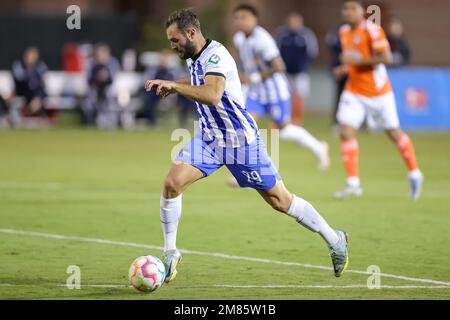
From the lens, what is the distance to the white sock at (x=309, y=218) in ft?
30.6

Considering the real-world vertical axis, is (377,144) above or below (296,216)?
above

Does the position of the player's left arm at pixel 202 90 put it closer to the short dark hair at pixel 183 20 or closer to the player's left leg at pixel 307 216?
the short dark hair at pixel 183 20

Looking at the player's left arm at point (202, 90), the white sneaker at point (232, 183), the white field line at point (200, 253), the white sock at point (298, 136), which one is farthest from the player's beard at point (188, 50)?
the white sock at point (298, 136)

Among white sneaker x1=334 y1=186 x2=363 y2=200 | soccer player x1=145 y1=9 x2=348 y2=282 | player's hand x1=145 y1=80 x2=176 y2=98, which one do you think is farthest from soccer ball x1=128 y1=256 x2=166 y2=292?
white sneaker x1=334 y1=186 x2=363 y2=200

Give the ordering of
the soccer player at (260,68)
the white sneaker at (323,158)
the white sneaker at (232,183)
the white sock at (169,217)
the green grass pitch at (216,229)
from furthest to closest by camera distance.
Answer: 1. the white sneaker at (323,158)
2. the soccer player at (260,68)
3. the white sneaker at (232,183)
4. the white sock at (169,217)
5. the green grass pitch at (216,229)

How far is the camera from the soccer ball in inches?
337

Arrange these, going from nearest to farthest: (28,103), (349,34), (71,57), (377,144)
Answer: (349,34)
(377,144)
(28,103)
(71,57)

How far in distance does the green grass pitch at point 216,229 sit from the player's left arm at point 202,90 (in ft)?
4.94

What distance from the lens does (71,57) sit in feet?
105

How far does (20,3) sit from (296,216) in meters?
33.0
